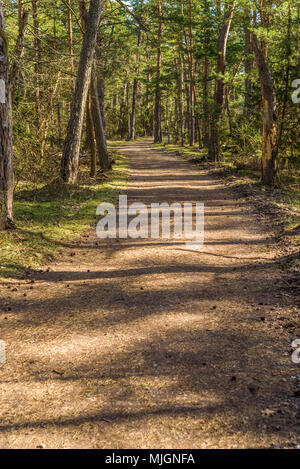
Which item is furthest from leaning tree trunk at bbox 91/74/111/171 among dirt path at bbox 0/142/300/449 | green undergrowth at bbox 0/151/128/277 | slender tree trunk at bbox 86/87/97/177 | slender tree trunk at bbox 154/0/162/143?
slender tree trunk at bbox 154/0/162/143

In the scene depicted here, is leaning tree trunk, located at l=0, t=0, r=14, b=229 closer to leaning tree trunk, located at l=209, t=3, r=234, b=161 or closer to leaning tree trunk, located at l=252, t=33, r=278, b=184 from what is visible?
leaning tree trunk, located at l=252, t=33, r=278, b=184

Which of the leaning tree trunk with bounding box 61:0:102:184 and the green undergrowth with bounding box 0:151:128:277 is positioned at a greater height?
the leaning tree trunk with bounding box 61:0:102:184

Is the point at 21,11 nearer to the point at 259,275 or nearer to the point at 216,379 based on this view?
the point at 259,275

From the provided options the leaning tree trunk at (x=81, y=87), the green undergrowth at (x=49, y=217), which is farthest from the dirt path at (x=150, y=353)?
the leaning tree trunk at (x=81, y=87)

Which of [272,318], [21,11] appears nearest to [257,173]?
[21,11]

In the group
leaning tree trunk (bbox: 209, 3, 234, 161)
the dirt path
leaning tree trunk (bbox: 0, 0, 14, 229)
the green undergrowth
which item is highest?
leaning tree trunk (bbox: 209, 3, 234, 161)

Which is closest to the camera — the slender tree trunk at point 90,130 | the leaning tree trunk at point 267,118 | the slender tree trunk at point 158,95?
the leaning tree trunk at point 267,118

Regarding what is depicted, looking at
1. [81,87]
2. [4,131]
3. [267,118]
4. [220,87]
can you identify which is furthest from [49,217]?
[220,87]

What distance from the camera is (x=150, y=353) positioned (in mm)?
4059

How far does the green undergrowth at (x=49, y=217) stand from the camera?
688cm

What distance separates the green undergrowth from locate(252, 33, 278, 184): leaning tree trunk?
5.03 m

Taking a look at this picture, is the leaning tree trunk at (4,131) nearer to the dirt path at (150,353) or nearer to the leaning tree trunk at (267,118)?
the dirt path at (150,353)

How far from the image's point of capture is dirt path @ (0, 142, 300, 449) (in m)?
2.97

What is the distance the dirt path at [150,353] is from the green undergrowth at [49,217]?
1.74ft
